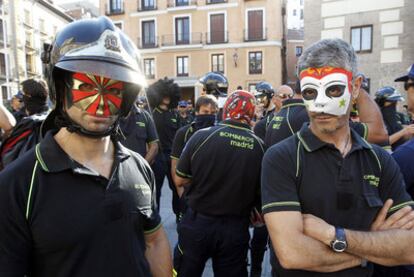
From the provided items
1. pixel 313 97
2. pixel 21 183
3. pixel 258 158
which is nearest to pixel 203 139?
pixel 258 158

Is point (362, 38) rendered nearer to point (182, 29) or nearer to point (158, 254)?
point (158, 254)

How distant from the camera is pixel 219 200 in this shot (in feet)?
9.81

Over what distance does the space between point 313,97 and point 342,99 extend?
0.16m

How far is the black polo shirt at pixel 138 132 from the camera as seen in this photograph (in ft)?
15.2

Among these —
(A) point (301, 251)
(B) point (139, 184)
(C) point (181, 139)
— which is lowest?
(A) point (301, 251)

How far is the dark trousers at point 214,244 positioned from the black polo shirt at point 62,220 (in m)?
1.46

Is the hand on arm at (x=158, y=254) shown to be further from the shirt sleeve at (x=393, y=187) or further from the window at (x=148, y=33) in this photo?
the window at (x=148, y=33)

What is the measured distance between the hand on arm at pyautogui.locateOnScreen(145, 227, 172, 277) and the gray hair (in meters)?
1.26

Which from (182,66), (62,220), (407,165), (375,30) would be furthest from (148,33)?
(62,220)

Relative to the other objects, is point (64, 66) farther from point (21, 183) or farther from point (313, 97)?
point (313, 97)

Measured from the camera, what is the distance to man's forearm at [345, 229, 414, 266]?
5.74ft

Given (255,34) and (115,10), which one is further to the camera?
(115,10)

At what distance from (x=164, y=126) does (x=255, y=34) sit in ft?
87.1

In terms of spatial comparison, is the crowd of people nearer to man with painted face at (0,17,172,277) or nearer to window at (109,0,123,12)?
man with painted face at (0,17,172,277)
